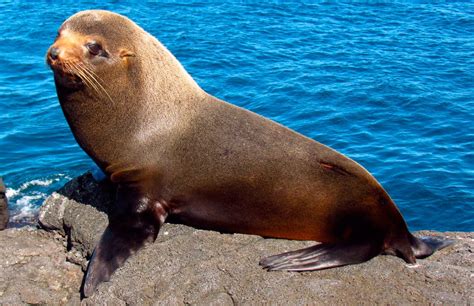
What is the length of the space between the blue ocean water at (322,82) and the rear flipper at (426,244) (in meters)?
4.23

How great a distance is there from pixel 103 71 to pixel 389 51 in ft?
43.7

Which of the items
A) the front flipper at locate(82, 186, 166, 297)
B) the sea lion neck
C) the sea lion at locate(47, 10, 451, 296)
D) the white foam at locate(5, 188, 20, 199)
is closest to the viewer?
the front flipper at locate(82, 186, 166, 297)

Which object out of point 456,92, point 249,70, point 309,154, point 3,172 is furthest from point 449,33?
point 309,154

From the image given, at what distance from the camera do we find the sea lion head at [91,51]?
19.4 ft

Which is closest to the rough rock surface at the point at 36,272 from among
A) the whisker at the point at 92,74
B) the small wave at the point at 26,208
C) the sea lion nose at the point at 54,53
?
the whisker at the point at 92,74

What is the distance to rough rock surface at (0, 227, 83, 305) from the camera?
5.83 meters

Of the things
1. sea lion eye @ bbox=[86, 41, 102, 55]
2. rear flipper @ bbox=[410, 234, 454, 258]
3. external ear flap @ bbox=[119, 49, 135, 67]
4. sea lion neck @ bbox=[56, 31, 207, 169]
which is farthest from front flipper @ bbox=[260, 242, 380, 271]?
sea lion eye @ bbox=[86, 41, 102, 55]

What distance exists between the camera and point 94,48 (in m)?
6.10

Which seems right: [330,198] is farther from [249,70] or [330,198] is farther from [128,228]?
[249,70]

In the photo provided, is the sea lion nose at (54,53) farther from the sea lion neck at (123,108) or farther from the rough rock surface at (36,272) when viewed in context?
the rough rock surface at (36,272)

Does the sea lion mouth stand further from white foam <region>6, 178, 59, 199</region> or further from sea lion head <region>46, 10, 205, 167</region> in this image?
white foam <region>6, 178, 59, 199</region>

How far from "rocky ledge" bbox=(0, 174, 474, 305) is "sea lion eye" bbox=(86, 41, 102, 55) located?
1412mm

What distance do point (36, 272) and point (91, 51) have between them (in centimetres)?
196

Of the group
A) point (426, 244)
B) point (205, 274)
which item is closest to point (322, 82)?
point (426, 244)
